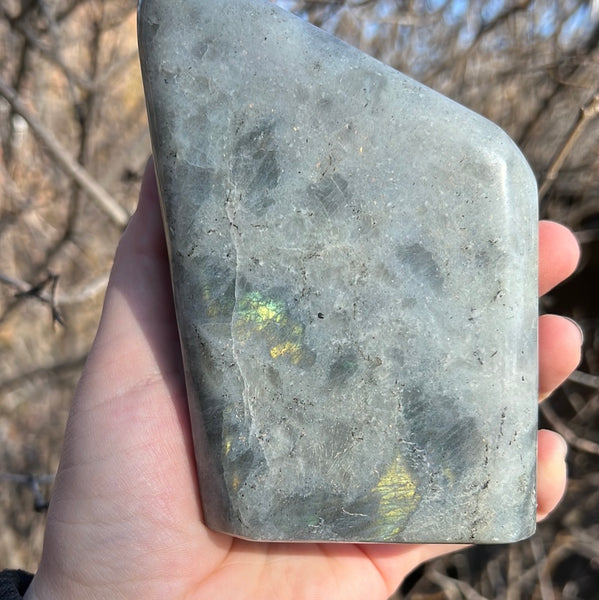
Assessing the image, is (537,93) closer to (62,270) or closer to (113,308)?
(113,308)

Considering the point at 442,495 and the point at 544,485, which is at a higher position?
the point at 442,495

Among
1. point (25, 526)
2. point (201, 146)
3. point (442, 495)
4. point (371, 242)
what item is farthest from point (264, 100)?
point (25, 526)

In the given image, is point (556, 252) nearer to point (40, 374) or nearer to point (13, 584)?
point (13, 584)

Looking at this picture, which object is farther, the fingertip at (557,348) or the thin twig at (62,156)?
the thin twig at (62,156)

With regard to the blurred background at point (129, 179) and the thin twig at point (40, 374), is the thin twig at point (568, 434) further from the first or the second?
the thin twig at point (40, 374)

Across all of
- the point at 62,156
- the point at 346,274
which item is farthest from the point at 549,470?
the point at 62,156

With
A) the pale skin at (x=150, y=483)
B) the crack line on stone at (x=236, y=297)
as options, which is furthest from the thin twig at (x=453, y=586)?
the crack line on stone at (x=236, y=297)
